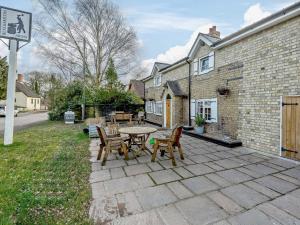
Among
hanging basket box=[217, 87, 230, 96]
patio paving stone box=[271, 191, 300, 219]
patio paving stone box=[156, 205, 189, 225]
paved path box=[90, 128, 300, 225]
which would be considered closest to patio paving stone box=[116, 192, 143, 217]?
paved path box=[90, 128, 300, 225]

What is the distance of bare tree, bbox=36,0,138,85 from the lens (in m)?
17.4

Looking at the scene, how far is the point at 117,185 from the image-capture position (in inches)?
140

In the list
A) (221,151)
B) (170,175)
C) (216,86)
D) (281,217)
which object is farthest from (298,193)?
(216,86)

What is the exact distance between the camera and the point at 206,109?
9344 millimetres

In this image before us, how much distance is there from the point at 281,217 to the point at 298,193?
3.62ft

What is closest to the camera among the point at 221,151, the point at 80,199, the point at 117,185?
the point at 80,199

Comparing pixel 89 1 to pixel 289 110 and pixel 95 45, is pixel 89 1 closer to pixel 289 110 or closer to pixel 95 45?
pixel 95 45

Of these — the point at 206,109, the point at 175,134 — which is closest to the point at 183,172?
the point at 175,134

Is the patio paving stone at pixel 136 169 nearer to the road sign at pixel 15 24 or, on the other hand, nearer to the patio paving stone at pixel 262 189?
the patio paving stone at pixel 262 189

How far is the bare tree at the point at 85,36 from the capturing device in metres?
17.4

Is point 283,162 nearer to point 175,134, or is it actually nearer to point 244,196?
point 244,196

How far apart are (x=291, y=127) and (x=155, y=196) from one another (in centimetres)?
485

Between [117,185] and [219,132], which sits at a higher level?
[219,132]

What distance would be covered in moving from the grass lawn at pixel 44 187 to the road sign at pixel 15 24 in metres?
4.23
